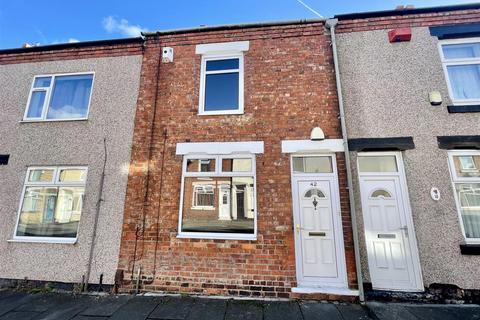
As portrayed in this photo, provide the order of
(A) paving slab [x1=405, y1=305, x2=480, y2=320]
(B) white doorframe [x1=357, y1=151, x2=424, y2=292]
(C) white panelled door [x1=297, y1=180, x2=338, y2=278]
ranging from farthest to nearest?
(C) white panelled door [x1=297, y1=180, x2=338, y2=278] → (B) white doorframe [x1=357, y1=151, x2=424, y2=292] → (A) paving slab [x1=405, y1=305, x2=480, y2=320]

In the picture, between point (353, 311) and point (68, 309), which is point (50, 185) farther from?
point (353, 311)

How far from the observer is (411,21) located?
5.18 metres

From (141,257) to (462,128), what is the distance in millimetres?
7143

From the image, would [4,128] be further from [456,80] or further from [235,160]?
[456,80]

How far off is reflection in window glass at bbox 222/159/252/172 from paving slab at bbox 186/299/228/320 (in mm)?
2539

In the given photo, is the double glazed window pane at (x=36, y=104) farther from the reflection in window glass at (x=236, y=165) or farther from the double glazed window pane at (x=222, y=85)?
the reflection in window glass at (x=236, y=165)

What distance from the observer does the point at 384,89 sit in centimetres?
498

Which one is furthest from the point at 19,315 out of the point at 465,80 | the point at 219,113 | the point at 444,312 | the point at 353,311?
the point at 465,80

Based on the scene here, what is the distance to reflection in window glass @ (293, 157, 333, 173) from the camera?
480 centimetres

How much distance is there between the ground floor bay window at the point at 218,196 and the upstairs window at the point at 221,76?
108cm

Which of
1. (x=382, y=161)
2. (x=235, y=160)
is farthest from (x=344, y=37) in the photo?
(x=235, y=160)

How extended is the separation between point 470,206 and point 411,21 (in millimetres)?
4207

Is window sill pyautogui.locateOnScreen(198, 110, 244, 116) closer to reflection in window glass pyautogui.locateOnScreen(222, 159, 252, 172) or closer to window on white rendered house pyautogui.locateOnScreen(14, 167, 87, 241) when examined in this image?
reflection in window glass pyautogui.locateOnScreen(222, 159, 252, 172)

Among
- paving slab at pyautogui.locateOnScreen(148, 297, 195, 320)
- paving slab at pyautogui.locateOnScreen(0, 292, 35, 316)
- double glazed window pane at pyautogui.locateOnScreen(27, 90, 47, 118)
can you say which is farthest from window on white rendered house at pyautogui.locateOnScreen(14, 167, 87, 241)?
paving slab at pyautogui.locateOnScreen(148, 297, 195, 320)
